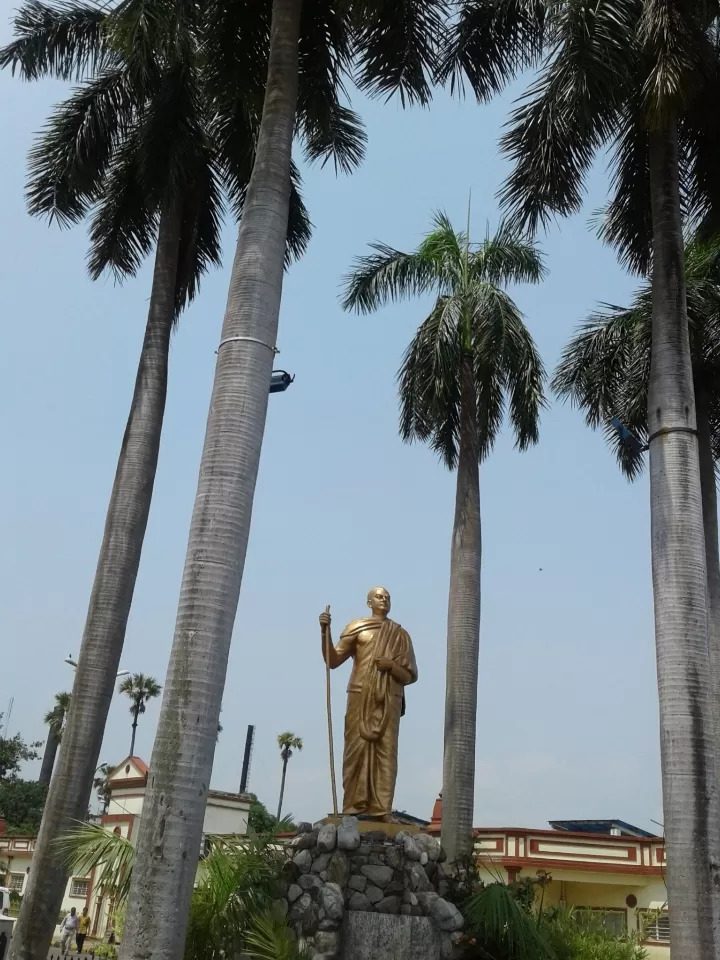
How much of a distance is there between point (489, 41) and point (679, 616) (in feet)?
23.9

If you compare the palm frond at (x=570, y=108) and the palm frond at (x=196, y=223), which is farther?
the palm frond at (x=196, y=223)

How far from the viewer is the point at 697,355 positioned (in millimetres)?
16312

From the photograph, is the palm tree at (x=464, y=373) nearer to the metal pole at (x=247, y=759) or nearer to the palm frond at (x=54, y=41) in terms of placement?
the palm frond at (x=54, y=41)

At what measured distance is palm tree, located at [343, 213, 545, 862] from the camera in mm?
14808

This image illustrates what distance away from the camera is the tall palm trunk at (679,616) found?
26.8ft

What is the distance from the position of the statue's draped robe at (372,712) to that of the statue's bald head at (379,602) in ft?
0.29

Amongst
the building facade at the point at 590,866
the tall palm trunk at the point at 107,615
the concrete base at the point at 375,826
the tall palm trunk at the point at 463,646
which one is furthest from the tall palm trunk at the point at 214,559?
the building facade at the point at 590,866

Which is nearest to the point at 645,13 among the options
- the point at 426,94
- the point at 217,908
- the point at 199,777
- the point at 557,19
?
the point at 557,19

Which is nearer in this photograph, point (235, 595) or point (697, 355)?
point (235, 595)

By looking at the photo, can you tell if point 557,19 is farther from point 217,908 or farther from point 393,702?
point 217,908

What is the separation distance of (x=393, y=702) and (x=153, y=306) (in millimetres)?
6221

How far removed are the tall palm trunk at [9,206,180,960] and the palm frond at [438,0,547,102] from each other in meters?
4.25

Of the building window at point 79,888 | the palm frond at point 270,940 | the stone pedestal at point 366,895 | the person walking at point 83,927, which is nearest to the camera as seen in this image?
the palm frond at point 270,940

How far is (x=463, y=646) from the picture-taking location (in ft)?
48.0
